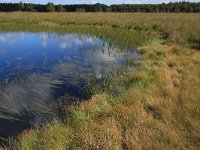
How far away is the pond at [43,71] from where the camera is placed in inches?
300

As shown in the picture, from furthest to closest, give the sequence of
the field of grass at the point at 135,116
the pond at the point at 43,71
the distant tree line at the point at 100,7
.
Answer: the distant tree line at the point at 100,7
the pond at the point at 43,71
the field of grass at the point at 135,116

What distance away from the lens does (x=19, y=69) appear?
12523 millimetres

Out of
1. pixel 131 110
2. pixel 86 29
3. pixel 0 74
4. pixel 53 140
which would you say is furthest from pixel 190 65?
pixel 86 29

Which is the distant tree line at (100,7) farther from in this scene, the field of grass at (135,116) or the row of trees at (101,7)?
the field of grass at (135,116)

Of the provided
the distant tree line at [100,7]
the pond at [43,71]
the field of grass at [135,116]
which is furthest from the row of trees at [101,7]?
the field of grass at [135,116]

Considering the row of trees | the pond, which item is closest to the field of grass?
the pond

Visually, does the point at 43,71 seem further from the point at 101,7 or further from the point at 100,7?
the point at 101,7

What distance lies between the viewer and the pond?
7.62m

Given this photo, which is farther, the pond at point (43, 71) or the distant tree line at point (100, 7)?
the distant tree line at point (100, 7)

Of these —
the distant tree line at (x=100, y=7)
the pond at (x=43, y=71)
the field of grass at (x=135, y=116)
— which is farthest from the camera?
the distant tree line at (x=100, y=7)

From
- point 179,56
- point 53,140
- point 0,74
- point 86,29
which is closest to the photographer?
point 53,140

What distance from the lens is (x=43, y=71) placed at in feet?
40.2

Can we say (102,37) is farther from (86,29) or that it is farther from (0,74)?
(0,74)

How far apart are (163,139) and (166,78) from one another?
4.21 metres
